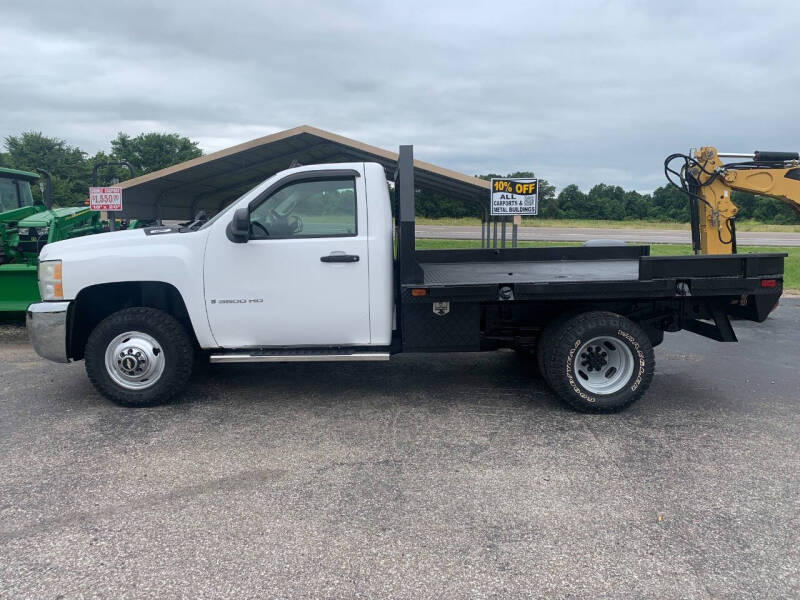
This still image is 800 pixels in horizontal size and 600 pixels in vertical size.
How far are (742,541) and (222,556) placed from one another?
109 inches

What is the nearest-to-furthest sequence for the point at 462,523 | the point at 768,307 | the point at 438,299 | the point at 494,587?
the point at 494,587, the point at 462,523, the point at 438,299, the point at 768,307

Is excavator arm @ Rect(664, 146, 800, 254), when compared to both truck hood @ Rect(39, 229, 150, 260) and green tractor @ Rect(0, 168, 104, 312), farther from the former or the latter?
green tractor @ Rect(0, 168, 104, 312)

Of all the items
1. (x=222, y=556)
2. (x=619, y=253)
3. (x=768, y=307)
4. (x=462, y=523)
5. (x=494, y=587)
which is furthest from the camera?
(x=619, y=253)

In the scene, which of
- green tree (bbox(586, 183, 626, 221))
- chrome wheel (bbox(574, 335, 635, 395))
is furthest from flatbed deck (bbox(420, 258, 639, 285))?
green tree (bbox(586, 183, 626, 221))

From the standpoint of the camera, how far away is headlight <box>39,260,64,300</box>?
5.34 m

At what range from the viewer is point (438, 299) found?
5188 mm

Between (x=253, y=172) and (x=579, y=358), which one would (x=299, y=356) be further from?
(x=253, y=172)

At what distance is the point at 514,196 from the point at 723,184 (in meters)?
5.52

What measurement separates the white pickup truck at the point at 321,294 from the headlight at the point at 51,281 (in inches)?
0.7

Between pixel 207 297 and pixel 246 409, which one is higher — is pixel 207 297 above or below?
above

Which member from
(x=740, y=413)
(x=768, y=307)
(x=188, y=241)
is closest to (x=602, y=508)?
(x=740, y=413)

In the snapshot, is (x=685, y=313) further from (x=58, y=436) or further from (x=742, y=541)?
(x=58, y=436)

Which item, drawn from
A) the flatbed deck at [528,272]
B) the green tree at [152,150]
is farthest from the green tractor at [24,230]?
the green tree at [152,150]

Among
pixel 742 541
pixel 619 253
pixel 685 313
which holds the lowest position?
pixel 742 541
